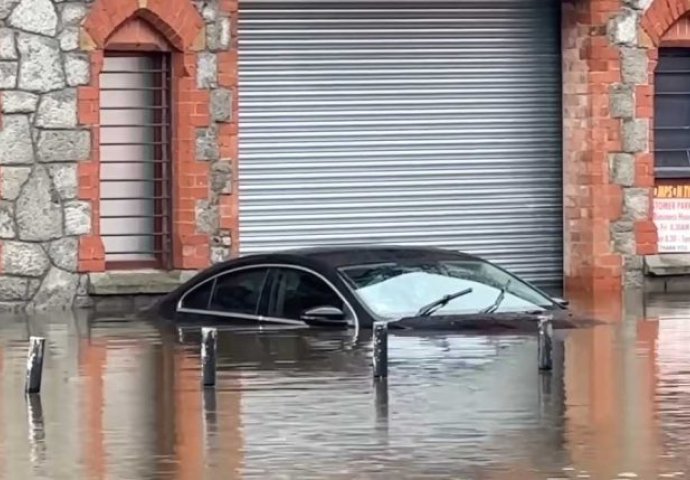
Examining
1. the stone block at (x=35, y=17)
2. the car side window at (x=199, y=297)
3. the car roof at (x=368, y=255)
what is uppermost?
the stone block at (x=35, y=17)

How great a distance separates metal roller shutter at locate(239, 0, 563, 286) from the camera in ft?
83.4

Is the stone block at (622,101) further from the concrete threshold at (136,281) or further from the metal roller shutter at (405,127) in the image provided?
the concrete threshold at (136,281)

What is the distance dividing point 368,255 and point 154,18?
20.8ft

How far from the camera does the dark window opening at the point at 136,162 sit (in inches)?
953

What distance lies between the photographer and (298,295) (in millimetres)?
18094

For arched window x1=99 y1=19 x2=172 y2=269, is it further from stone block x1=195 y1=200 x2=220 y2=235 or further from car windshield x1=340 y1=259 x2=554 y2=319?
car windshield x1=340 y1=259 x2=554 y2=319

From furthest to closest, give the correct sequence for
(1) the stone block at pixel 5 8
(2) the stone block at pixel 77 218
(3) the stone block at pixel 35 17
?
1. (2) the stone block at pixel 77 218
2. (3) the stone block at pixel 35 17
3. (1) the stone block at pixel 5 8

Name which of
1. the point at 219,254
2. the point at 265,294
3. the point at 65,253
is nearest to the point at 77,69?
the point at 65,253

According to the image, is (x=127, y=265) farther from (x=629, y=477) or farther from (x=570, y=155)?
(x=629, y=477)

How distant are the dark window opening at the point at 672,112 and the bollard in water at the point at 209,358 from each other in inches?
508

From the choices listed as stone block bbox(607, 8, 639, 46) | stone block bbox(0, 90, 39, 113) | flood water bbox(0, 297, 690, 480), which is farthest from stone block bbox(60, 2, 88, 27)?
stone block bbox(607, 8, 639, 46)

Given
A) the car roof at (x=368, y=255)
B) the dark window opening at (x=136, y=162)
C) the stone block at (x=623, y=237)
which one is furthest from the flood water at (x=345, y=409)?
the stone block at (x=623, y=237)

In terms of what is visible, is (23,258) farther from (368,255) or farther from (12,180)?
(368,255)

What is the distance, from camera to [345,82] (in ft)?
84.9
